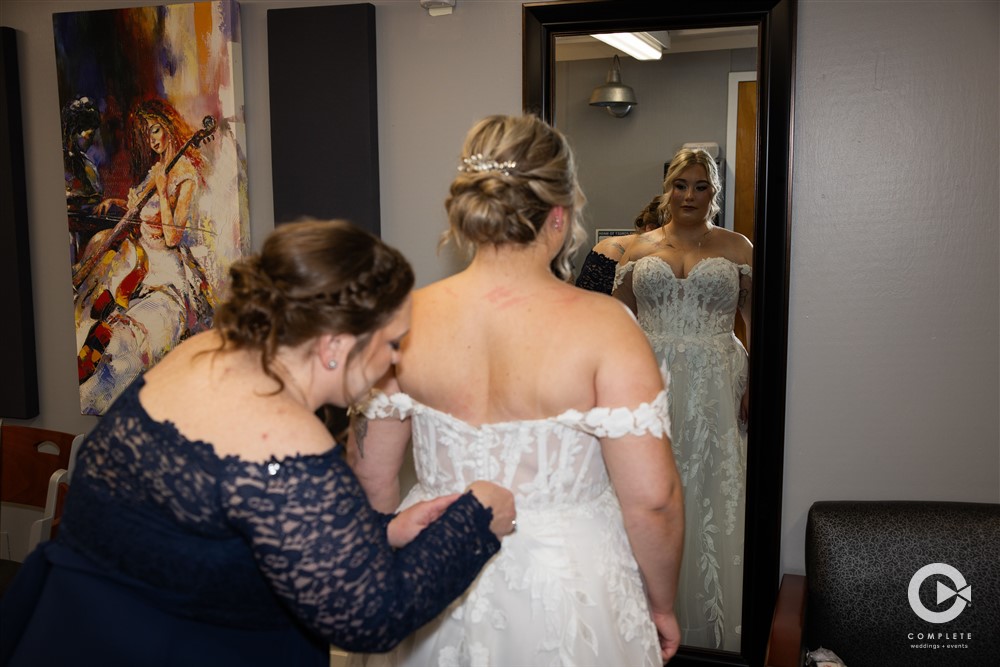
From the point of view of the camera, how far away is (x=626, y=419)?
4.70 feet

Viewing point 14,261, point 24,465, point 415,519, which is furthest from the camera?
point 14,261

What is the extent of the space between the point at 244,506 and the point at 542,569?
0.65 meters

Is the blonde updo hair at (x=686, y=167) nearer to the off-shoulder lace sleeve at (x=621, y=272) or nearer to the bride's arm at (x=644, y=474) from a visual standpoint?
the off-shoulder lace sleeve at (x=621, y=272)

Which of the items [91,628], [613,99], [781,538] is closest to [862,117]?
[613,99]

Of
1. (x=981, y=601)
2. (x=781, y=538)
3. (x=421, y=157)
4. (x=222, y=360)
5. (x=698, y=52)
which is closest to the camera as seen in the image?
(x=222, y=360)

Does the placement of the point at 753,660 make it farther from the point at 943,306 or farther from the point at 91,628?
the point at 91,628

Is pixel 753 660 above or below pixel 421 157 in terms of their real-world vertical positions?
below

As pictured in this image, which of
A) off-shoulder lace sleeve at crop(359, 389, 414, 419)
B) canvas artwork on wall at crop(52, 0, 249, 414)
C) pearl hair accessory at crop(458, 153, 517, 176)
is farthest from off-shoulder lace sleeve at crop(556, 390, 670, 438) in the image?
canvas artwork on wall at crop(52, 0, 249, 414)

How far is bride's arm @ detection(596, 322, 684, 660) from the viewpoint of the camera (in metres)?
1.44

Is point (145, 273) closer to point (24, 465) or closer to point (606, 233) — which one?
point (24, 465)

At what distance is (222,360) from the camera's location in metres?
1.14

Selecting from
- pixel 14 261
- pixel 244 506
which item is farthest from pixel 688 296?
pixel 14 261

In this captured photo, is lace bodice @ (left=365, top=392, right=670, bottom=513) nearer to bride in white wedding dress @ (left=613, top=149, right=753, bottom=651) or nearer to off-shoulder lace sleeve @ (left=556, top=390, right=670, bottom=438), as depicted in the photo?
off-shoulder lace sleeve @ (left=556, top=390, right=670, bottom=438)

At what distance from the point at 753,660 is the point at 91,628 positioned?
175 centimetres
